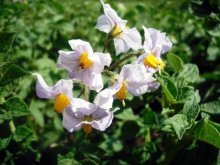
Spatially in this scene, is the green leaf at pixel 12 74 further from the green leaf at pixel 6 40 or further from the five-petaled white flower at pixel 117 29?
the five-petaled white flower at pixel 117 29

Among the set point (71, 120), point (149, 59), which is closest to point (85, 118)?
point (71, 120)

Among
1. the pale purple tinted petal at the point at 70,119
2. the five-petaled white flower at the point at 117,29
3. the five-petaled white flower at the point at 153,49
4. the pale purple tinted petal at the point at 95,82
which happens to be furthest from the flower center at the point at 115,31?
the pale purple tinted petal at the point at 70,119

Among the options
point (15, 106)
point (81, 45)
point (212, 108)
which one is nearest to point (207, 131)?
point (212, 108)

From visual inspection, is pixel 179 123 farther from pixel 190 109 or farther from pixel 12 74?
pixel 12 74

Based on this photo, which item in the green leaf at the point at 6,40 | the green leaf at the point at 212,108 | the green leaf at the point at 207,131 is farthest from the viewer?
the green leaf at the point at 212,108

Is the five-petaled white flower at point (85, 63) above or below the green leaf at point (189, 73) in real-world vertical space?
above

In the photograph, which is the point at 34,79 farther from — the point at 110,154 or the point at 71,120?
the point at 71,120
